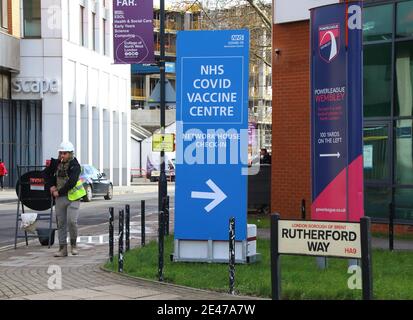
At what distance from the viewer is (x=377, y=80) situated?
15.7 meters

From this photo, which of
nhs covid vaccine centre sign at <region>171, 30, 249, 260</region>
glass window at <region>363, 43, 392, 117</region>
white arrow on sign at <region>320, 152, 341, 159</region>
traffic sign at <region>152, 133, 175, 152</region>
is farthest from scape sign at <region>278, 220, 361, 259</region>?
glass window at <region>363, 43, 392, 117</region>

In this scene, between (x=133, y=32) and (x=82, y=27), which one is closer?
(x=133, y=32)

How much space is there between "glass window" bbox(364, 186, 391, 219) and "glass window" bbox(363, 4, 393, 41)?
3.42 m

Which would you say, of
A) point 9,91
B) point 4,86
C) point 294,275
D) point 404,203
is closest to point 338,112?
point 294,275

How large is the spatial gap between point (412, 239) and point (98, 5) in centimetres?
3681

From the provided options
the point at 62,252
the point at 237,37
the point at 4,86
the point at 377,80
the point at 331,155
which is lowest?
the point at 62,252

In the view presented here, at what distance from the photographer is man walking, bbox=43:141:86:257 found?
12336 mm

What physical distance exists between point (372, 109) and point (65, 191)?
7.39 metres

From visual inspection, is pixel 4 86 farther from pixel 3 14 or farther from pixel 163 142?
pixel 163 142

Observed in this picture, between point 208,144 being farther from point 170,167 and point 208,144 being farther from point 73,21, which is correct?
point 170,167

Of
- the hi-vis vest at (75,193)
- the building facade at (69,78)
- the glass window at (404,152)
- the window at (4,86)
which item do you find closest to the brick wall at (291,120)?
the glass window at (404,152)

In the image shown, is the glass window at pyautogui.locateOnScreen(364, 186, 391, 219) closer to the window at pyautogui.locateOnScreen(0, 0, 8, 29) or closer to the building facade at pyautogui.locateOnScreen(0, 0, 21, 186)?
the building facade at pyautogui.locateOnScreen(0, 0, 21, 186)

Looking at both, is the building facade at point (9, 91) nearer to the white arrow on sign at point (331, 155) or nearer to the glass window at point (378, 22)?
the glass window at point (378, 22)

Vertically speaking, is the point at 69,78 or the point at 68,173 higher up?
the point at 69,78
